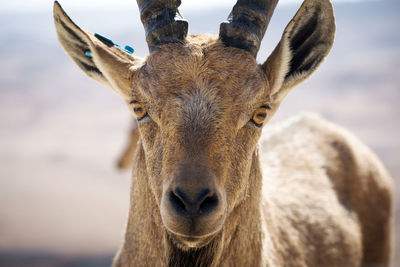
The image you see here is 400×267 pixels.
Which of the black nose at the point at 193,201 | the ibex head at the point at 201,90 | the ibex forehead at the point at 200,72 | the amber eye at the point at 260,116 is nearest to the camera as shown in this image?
the black nose at the point at 193,201

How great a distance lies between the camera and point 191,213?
262 cm

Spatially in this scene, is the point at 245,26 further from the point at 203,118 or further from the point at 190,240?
the point at 190,240

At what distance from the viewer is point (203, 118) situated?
3.01 metres

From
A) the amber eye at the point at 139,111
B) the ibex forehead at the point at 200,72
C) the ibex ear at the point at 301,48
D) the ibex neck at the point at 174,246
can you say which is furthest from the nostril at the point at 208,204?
the ibex ear at the point at 301,48

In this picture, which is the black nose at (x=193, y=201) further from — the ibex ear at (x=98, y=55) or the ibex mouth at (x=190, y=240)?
the ibex ear at (x=98, y=55)

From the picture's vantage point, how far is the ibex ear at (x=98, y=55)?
367 centimetres

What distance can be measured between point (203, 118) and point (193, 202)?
0.71 metres

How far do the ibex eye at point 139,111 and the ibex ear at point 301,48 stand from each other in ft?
3.90

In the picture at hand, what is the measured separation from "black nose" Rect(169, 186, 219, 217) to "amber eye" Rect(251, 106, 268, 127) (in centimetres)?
92

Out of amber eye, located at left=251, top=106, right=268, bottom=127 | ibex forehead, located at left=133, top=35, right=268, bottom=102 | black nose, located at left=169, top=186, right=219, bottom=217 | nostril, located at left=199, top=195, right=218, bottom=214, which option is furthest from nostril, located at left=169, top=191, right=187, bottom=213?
amber eye, located at left=251, top=106, right=268, bottom=127

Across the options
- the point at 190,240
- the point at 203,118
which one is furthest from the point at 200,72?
the point at 190,240

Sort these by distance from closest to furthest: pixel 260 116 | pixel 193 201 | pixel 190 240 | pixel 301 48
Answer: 1. pixel 193 201
2. pixel 190 240
3. pixel 260 116
4. pixel 301 48

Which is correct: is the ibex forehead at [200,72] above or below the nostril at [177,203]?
above

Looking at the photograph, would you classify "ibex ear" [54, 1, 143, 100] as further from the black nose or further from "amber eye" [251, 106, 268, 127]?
the black nose
